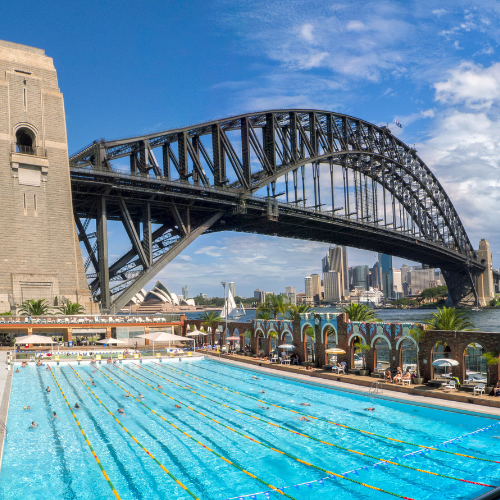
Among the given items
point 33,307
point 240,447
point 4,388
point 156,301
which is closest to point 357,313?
point 240,447

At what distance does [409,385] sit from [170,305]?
145m

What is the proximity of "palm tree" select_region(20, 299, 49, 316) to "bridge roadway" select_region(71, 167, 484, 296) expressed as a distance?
1311cm

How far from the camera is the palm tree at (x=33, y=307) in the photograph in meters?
45.6

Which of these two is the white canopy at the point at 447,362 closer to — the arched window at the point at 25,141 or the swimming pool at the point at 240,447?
the swimming pool at the point at 240,447

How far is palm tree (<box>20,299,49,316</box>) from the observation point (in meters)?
45.6

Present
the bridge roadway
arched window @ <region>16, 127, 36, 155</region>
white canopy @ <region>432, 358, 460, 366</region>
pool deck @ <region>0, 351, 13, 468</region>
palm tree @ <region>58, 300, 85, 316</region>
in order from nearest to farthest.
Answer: pool deck @ <region>0, 351, 13, 468</region>
white canopy @ <region>432, 358, 460, 366</region>
palm tree @ <region>58, 300, 85, 316</region>
arched window @ <region>16, 127, 36, 155</region>
the bridge roadway

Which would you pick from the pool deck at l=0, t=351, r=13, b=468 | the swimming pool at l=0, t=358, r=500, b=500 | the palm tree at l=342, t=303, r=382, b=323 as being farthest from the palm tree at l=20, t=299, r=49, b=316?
the palm tree at l=342, t=303, r=382, b=323

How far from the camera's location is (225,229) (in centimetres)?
7519

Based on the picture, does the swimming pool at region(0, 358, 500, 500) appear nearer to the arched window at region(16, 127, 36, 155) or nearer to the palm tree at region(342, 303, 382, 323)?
the palm tree at region(342, 303, 382, 323)

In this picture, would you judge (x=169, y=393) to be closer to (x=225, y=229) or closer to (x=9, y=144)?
(x=9, y=144)

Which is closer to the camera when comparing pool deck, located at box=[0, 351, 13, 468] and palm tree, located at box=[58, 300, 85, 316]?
pool deck, located at box=[0, 351, 13, 468]

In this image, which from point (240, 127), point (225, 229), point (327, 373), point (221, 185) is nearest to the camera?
point (327, 373)

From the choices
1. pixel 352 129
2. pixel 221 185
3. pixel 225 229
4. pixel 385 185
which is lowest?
pixel 225 229

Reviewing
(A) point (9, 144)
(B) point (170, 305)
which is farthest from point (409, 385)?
(B) point (170, 305)
